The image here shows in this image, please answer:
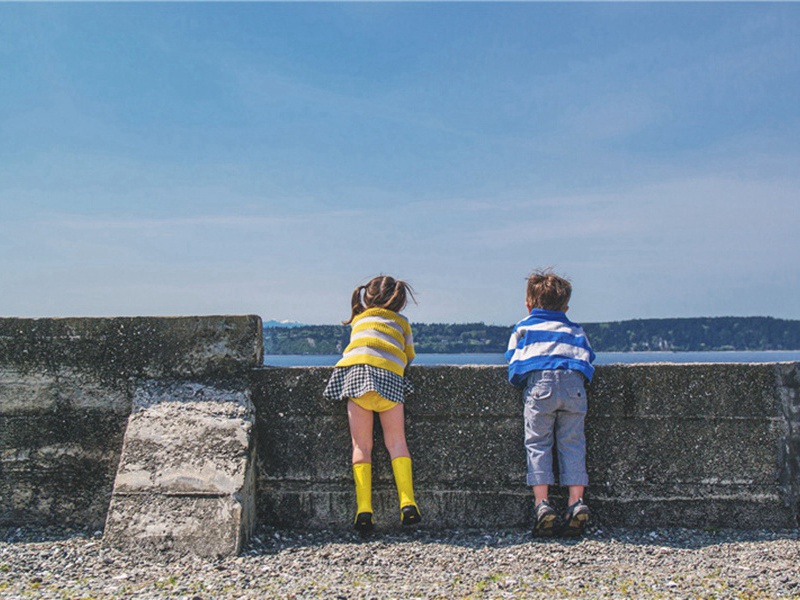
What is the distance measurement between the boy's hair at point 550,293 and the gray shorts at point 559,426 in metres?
0.56

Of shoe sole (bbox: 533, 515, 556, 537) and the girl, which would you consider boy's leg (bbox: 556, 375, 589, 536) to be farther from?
the girl

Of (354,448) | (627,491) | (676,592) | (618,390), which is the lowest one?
(676,592)

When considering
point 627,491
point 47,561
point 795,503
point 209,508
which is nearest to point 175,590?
point 209,508

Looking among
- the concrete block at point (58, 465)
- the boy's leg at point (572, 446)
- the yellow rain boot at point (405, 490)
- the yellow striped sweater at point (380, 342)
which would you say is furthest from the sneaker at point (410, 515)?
the concrete block at point (58, 465)

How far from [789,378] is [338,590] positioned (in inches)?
140

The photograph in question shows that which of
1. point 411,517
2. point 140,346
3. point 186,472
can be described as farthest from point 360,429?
point 140,346

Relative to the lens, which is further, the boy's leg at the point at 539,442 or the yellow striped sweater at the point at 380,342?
the yellow striped sweater at the point at 380,342

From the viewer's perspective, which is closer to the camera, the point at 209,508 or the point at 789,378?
the point at 209,508

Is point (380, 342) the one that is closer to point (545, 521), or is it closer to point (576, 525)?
point (545, 521)

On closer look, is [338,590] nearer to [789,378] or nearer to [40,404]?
[40,404]

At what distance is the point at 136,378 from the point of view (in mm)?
5461

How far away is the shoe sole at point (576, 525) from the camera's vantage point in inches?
190

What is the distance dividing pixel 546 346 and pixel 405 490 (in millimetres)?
1414

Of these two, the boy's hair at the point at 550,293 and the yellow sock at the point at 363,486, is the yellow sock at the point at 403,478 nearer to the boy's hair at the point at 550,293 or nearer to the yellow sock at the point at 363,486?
the yellow sock at the point at 363,486
